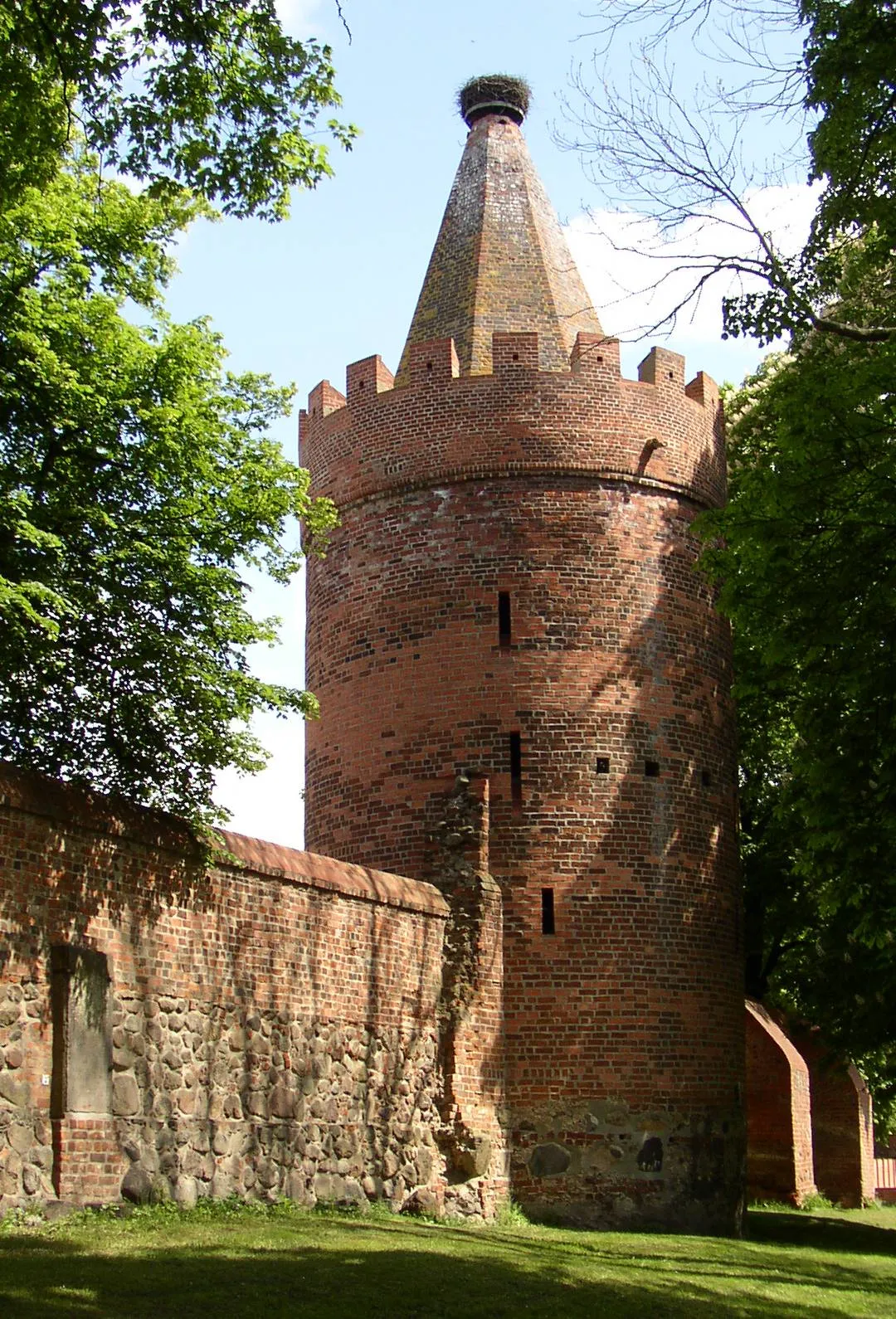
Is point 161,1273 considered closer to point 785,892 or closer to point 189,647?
point 189,647

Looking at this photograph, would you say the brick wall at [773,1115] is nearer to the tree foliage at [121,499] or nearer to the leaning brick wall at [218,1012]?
the leaning brick wall at [218,1012]

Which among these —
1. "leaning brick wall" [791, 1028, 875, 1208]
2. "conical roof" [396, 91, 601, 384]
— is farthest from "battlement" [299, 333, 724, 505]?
"leaning brick wall" [791, 1028, 875, 1208]

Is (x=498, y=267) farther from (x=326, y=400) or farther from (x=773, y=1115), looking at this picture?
(x=773, y=1115)

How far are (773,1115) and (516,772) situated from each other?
824 cm

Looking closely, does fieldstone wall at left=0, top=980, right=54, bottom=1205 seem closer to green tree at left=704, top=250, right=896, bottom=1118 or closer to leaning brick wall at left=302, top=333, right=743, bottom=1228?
green tree at left=704, top=250, right=896, bottom=1118

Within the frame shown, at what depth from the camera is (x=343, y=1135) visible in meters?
16.2

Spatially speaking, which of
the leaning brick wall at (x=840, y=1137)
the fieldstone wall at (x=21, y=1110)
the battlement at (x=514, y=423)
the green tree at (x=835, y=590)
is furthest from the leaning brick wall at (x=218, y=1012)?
the leaning brick wall at (x=840, y=1137)

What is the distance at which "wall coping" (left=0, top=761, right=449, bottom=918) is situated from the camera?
12.5 metres

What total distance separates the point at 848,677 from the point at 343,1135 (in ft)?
23.4

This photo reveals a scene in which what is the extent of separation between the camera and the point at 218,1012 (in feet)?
47.9

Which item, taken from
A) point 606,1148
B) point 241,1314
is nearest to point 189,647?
point 241,1314

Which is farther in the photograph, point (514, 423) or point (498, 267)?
point (498, 267)

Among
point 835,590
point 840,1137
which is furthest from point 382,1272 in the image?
point 840,1137

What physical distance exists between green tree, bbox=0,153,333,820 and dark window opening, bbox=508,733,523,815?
5.29m
